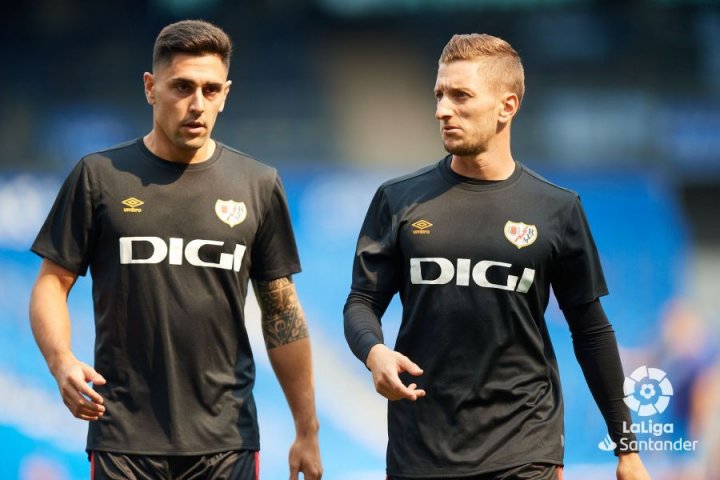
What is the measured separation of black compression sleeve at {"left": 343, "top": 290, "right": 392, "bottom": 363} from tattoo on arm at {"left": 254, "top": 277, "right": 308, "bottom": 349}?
32 cm

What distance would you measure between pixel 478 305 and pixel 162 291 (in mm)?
1051

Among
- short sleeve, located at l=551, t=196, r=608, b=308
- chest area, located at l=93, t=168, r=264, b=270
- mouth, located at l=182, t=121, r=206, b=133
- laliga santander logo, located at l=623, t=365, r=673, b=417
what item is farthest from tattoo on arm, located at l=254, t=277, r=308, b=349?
laliga santander logo, located at l=623, t=365, r=673, b=417

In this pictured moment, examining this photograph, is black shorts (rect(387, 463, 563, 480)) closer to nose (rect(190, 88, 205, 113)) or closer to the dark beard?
the dark beard

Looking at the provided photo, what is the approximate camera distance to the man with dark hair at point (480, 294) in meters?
4.45

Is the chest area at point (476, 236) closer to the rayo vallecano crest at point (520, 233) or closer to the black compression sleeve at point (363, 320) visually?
the rayo vallecano crest at point (520, 233)

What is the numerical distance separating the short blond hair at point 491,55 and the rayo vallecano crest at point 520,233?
50cm

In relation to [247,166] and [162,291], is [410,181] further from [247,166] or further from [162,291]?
[162,291]

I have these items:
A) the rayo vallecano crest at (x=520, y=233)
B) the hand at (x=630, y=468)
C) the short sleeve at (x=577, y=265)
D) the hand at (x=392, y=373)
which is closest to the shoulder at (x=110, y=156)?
the hand at (x=392, y=373)

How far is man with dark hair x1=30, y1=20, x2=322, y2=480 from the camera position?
4.53m

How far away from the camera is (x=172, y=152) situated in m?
4.75

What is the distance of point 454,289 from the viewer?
449 centimetres

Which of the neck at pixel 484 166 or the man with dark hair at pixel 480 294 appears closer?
the man with dark hair at pixel 480 294

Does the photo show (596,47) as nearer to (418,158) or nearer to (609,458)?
(418,158)

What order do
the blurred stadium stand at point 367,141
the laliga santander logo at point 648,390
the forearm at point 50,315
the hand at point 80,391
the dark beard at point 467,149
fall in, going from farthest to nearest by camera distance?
the blurred stadium stand at point 367,141
the laliga santander logo at point 648,390
the dark beard at point 467,149
the forearm at point 50,315
the hand at point 80,391
